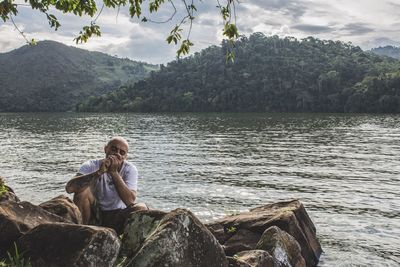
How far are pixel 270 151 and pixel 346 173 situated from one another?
47.1ft

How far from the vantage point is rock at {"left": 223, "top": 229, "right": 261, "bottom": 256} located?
1129 centimetres

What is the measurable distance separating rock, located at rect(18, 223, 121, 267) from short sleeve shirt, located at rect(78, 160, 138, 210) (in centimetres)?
282

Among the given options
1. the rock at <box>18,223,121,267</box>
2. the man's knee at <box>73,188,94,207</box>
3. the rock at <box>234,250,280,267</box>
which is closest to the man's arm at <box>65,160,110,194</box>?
the man's knee at <box>73,188,94,207</box>

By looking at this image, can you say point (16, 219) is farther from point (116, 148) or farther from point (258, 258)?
point (258, 258)

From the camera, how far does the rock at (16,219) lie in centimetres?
754

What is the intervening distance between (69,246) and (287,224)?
22.9 feet

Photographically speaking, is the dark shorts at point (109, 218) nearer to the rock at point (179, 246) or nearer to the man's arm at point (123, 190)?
the man's arm at point (123, 190)

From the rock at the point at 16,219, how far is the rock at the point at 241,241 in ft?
15.4

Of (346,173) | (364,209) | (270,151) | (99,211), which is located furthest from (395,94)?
(99,211)

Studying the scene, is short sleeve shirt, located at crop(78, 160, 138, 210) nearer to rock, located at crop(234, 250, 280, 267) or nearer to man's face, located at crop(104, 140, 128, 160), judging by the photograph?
man's face, located at crop(104, 140, 128, 160)

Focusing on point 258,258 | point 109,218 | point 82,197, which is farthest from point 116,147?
point 258,258

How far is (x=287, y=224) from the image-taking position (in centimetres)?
1187

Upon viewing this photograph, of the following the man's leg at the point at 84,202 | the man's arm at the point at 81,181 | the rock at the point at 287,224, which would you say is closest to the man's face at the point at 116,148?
the man's arm at the point at 81,181

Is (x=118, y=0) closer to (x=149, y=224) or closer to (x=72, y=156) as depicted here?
(x=149, y=224)
